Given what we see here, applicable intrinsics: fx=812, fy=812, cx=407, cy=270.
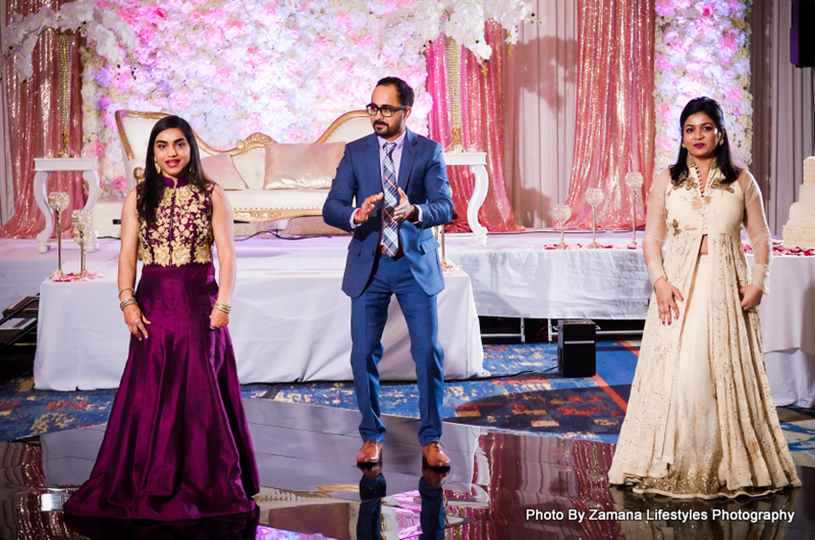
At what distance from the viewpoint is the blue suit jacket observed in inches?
124

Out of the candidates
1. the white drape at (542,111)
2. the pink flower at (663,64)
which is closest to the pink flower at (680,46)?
the pink flower at (663,64)

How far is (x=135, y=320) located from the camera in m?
2.76

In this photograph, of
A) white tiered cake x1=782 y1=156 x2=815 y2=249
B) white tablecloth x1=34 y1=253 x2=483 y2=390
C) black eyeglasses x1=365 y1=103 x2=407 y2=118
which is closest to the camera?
black eyeglasses x1=365 y1=103 x2=407 y2=118

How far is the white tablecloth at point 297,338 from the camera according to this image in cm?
476

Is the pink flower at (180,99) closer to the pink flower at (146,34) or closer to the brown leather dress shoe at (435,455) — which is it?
the pink flower at (146,34)

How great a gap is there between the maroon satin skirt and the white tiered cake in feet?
11.0

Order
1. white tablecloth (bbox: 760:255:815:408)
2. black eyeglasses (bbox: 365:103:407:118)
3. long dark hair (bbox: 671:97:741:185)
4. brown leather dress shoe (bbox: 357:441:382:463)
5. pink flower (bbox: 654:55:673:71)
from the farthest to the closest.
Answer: pink flower (bbox: 654:55:673:71), white tablecloth (bbox: 760:255:815:408), brown leather dress shoe (bbox: 357:441:382:463), black eyeglasses (bbox: 365:103:407:118), long dark hair (bbox: 671:97:741:185)

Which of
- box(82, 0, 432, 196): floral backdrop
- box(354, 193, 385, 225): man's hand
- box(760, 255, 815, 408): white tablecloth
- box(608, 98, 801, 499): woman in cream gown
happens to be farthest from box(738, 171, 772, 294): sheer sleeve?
box(82, 0, 432, 196): floral backdrop

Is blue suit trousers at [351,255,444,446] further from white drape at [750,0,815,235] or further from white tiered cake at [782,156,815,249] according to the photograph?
white drape at [750,0,815,235]

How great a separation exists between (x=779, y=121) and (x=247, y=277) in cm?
633

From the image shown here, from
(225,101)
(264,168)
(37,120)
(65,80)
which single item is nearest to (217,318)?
(264,168)

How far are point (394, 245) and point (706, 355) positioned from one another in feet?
3.93

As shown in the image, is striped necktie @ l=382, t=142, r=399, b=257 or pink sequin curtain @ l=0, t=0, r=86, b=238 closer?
striped necktie @ l=382, t=142, r=399, b=257

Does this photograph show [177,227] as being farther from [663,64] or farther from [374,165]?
[663,64]
